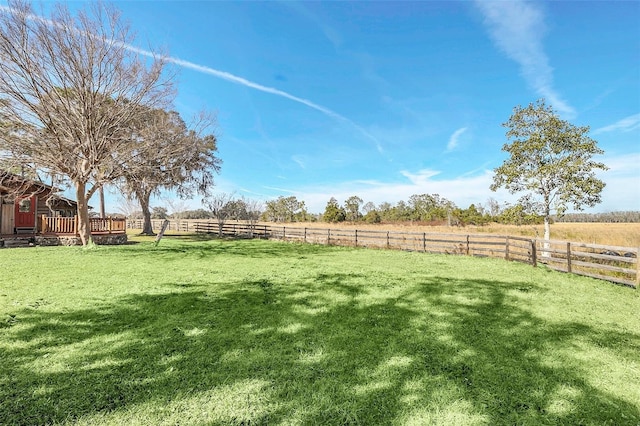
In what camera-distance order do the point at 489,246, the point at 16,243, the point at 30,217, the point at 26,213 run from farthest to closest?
the point at 489,246
the point at 30,217
the point at 26,213
the point at 16,243

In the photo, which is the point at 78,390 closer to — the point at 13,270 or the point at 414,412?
the point at 414,412

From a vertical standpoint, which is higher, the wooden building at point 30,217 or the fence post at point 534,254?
the wooden building at point 30,217

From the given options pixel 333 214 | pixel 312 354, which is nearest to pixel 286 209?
pixel 333 214

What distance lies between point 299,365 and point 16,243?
64.4 feet

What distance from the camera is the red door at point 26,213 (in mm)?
16969

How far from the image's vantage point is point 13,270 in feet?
26.8

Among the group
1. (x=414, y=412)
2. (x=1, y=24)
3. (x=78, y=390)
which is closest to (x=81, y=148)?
(x=1, y=24)

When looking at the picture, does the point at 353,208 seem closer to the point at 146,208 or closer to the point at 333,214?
the point at 333,214

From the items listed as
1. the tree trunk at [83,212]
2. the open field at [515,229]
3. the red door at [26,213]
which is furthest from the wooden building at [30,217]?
the open field at [515,229]

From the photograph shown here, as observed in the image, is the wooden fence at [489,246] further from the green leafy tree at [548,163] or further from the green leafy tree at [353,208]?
the green leafy tree at [353,208]

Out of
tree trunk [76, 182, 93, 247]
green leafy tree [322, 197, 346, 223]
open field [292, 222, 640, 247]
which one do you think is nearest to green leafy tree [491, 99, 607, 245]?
open field [292, 222, 640, 247]

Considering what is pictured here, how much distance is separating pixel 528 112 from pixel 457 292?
12.8m

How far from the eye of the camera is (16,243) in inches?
606

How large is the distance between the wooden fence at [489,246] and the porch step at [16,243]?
13060mm
